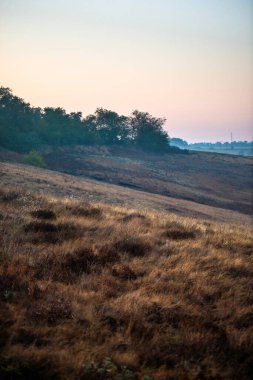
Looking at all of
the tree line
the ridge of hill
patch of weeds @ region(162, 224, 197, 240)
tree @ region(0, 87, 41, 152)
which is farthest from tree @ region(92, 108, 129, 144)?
patch of weeds @ region(162, 224, 197, 240)

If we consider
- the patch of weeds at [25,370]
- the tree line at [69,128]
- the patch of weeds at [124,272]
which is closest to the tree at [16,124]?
the tree line at [69,128]

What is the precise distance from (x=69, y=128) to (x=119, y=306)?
237 feet

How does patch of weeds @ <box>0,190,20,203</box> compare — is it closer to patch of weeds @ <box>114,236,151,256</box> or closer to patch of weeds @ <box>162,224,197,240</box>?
patch of weeds @ <box>114,236,151,256</box>

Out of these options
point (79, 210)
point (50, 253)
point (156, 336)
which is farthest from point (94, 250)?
point (79, 210)

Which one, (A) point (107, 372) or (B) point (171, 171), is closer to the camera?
(A) point (107, 372)

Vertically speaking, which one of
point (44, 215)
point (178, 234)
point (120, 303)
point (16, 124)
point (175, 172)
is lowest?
point (120, 303)

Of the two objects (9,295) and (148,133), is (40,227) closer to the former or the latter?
(9,295)

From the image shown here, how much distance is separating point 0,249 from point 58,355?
134 inches

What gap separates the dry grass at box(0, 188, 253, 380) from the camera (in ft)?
13.0

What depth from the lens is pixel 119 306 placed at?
16.7ft

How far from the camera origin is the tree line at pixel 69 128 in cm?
6162

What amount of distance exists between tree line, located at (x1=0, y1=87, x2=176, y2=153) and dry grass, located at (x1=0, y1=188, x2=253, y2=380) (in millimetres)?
55278

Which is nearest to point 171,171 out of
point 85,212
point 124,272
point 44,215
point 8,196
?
point 8,196

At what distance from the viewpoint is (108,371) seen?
12.3ft
